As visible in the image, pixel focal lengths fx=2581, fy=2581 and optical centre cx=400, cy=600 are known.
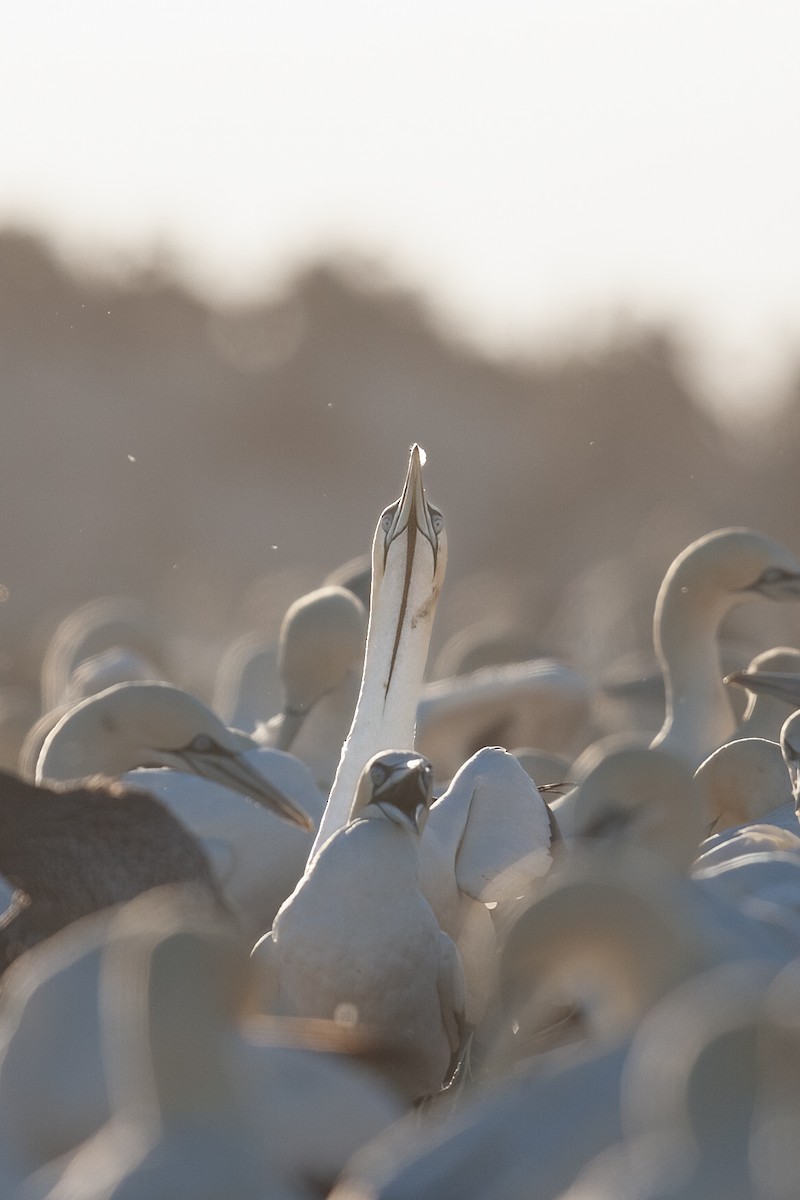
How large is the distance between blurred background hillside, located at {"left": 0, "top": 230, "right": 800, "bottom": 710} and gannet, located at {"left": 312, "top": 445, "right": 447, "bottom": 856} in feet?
65.0

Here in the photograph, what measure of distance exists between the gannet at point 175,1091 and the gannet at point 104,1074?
0.32ft

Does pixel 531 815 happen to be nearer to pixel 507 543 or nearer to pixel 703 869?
pixel 703 869

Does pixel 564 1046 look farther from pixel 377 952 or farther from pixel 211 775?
pixel 211 775

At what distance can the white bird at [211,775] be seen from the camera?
24.0ft

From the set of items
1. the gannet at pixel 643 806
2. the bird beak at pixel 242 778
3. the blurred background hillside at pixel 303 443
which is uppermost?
the gannet at pixel 643 806

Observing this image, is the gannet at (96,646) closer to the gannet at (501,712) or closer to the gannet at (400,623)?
the gannet at (501,712)

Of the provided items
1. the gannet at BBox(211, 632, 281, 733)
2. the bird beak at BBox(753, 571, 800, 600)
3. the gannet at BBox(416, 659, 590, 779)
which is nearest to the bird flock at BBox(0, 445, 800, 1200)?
the bird beak at BBox(753, 571, 800, 600)

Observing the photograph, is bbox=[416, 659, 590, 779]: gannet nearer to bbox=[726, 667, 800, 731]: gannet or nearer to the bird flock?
the bird flock

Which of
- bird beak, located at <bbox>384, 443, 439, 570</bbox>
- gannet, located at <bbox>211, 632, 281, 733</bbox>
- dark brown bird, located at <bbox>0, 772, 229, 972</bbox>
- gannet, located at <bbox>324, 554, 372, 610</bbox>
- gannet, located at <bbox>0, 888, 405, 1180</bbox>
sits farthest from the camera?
gannet, located at <bbox>211, 632, 281, 733</bbox>

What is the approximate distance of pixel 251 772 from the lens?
8.57 metres

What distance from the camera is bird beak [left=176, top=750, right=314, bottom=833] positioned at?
827cm

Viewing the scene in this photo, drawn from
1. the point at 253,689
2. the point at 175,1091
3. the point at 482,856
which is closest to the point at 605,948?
the point at 175,1091

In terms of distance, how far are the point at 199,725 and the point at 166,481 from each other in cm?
3087

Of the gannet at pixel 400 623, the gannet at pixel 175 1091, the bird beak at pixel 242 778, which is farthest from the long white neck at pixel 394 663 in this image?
the gannet at pixel 175 1091
